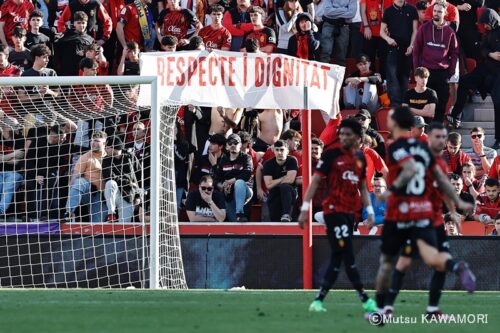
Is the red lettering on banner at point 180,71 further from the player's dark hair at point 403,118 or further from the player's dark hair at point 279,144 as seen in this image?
the player's dark hair at point 403,118

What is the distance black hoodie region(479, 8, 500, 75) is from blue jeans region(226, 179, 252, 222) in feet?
18.2

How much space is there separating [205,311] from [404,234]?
224 centimetres

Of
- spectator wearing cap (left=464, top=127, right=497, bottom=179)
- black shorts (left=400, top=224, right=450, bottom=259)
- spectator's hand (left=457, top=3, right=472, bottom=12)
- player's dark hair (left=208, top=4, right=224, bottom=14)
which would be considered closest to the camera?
black shorts (left=400, top=224, right=450, bottom=259)

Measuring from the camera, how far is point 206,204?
59.3 feet

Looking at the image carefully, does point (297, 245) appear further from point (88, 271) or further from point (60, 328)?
point (60, 328)

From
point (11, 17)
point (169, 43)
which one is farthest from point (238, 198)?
point (11, 17)

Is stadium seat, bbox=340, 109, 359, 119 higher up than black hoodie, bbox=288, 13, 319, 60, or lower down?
lower down

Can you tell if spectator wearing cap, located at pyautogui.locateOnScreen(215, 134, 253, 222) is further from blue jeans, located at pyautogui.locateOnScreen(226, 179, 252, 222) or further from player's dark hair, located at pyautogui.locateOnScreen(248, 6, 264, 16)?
player's dark hair, located at pyautogui.locateOnScreen(248, 6, 264, 16)

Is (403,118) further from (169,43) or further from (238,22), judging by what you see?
(238,22)

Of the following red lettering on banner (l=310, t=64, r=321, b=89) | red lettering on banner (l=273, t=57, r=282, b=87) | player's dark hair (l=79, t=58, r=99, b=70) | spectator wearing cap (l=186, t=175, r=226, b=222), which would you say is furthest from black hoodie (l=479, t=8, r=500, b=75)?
player's dark hair (l=79, t=58, r=99, b=70)

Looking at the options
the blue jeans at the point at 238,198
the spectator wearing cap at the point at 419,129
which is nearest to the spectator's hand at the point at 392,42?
the spectator wearing cap at the point at 419,129

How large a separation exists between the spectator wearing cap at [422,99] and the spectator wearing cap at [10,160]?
6187mm

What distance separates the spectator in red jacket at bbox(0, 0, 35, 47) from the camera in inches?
870

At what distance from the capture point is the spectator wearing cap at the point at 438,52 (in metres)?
20.9
